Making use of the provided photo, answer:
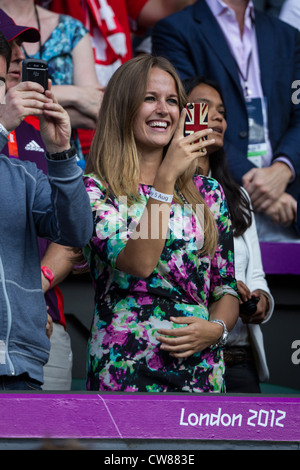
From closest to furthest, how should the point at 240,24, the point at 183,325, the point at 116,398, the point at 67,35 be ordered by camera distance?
the point at 116,398 < the point at 183,325 < the point at 67,35 < the point at 240,24

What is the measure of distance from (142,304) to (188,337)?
18cm

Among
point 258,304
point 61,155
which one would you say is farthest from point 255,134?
point 61,155

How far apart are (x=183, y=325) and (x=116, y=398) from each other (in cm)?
47

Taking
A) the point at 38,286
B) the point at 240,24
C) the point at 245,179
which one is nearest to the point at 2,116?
the point at 38,286

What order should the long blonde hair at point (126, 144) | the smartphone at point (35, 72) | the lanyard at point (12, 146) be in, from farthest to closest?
1. the lanyard at point (12, 146)
2. the long blonde hair at point (126, 144)
3. the smartphone at point (35, 72)

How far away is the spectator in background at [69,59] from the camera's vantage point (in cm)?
407

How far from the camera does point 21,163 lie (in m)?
2.63

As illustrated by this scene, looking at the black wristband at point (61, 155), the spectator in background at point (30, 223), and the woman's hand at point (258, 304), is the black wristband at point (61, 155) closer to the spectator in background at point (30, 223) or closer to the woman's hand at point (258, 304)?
the spectator in background at point (30, 223)

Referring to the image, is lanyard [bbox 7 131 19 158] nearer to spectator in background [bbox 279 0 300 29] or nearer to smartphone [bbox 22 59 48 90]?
smartphone [bbox 22 59 48 90]

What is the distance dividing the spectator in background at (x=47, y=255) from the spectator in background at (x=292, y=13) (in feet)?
7.22

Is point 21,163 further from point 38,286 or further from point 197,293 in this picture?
point 197,293

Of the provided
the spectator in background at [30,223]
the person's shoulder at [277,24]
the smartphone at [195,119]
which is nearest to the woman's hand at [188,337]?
the spectator in background at [30,223]

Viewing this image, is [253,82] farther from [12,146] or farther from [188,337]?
[188,337]

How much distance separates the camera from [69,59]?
4.20m
